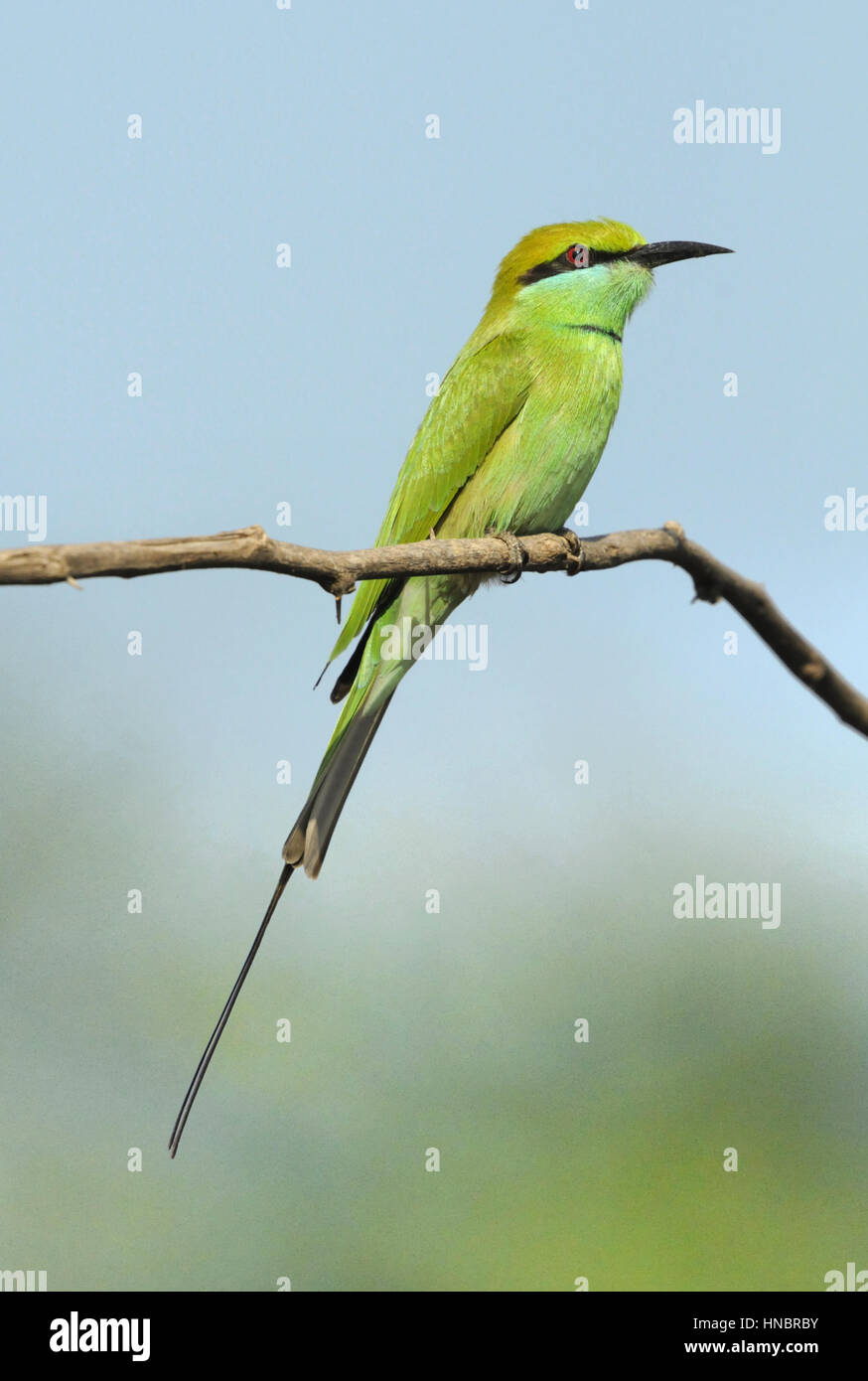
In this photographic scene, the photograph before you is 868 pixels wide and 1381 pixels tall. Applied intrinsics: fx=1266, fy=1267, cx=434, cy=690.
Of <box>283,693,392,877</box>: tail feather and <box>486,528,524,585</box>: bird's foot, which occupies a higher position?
<box>486,528,524,585</box>: bird's foot

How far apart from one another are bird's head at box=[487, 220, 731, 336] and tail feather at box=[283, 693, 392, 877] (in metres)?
1.07

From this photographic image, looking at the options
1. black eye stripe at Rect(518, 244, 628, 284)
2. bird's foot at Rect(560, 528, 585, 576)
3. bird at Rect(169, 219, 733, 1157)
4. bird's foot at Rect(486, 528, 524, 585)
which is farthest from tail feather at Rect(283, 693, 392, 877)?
black eye stripe at Rect(518, 244, 628, 284)

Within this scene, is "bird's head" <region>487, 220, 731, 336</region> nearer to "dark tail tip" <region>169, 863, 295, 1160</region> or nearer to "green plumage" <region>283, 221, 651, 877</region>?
"green plumage" <region>283, 221, 651, 877</region>

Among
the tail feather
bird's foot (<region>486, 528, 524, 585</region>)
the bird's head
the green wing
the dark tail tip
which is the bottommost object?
the dark tail tip

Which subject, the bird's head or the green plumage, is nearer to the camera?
the green plumage

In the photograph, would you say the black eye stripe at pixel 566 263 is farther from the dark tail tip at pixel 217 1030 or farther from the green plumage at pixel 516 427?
the dark tail tip at pixel 217 1030

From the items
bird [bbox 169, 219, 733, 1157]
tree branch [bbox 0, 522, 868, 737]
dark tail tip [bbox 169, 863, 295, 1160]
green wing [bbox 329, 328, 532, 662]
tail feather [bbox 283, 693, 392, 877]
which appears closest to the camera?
tree branch [bbox 0, 522, 868, 737]

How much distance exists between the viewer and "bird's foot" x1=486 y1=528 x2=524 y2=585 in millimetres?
2431

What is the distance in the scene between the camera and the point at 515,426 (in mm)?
2904

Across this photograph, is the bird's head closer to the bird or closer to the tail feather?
the bird

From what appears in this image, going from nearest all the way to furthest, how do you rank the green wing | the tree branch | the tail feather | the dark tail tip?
the tree branch → the dark tail tip → the tail feather → the green wing

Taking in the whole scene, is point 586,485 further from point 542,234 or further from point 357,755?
point 357,755

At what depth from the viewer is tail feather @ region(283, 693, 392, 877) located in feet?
7.86

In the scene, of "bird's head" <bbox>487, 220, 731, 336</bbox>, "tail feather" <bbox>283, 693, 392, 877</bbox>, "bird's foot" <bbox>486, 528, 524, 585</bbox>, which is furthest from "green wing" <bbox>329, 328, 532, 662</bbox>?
"tail feather" <bbox>283, 693, 392, 877</bbox>
